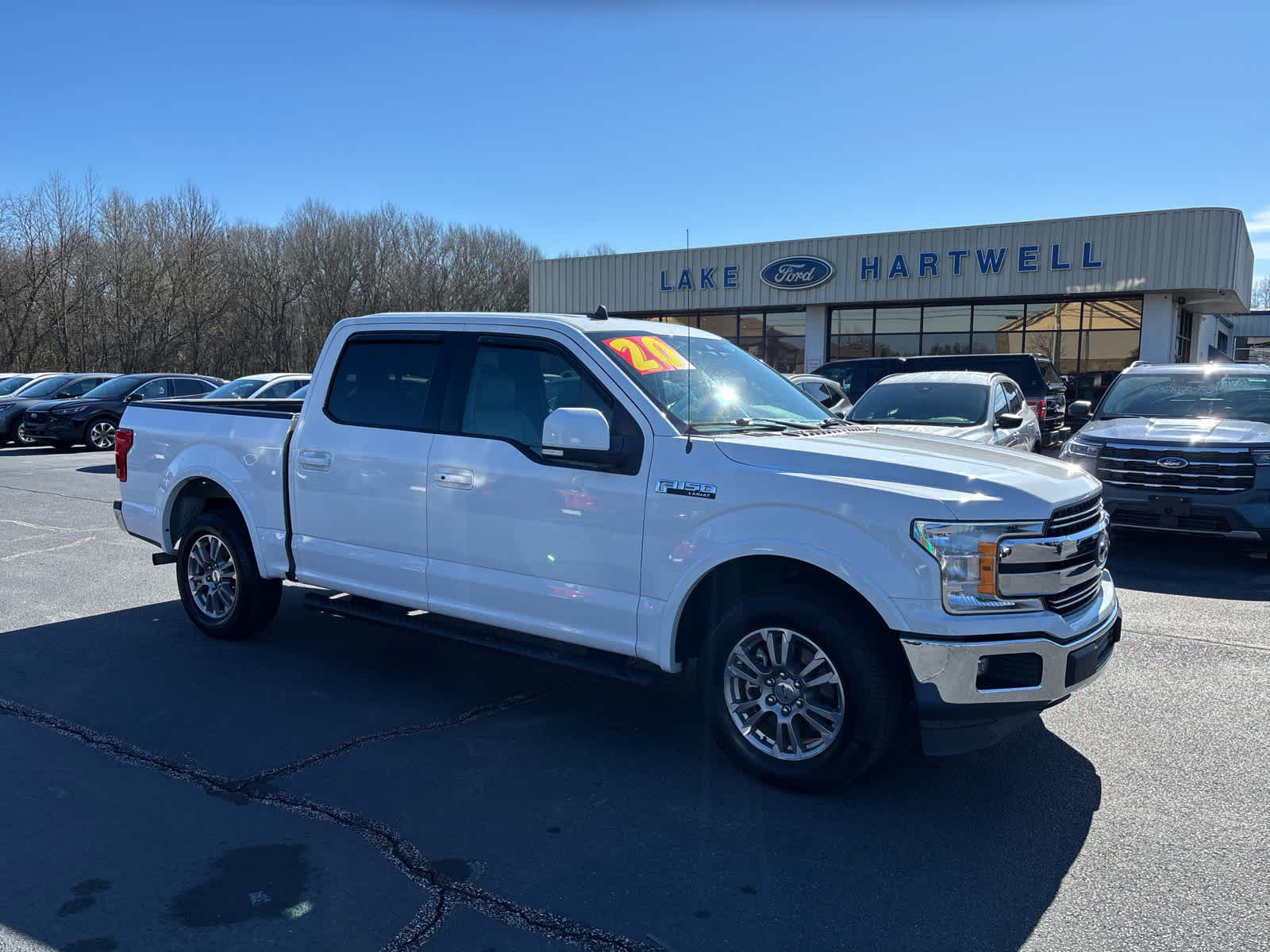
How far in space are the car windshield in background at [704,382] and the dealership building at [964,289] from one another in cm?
2100

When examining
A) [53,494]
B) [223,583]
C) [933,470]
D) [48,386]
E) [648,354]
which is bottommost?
[53,494]

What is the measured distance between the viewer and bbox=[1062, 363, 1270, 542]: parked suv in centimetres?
800

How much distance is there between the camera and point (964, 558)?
3.62 metres

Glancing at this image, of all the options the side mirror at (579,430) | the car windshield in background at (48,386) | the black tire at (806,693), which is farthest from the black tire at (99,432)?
the black tire at (806,693)

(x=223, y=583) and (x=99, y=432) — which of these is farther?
(x=99, y=432)

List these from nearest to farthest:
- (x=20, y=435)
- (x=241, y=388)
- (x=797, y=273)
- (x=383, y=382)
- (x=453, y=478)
Answer: (x=453, y=478)
(x=383, y=382)
(x=241, y=388)
(x=20, y=435)
(x=797, y=273)

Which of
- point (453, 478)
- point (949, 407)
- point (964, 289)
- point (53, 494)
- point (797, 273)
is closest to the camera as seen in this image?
point (453, 478)

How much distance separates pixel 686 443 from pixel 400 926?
2.17 meters

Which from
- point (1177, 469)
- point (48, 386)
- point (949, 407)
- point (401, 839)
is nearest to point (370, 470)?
point (401, 839)

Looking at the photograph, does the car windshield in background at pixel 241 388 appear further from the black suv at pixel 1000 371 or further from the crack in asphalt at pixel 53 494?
the black suv at pixel 1000 371

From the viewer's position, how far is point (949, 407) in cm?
1066

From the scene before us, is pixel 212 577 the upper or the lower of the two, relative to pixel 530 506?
lower

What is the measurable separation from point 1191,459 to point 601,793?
6.67 m

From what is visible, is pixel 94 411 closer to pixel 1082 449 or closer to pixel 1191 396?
pixel 1082 449
